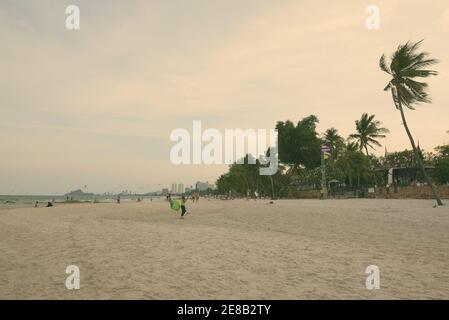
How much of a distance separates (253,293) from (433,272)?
4.10 metres

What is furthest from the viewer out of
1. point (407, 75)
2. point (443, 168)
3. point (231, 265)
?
point (443, 168)

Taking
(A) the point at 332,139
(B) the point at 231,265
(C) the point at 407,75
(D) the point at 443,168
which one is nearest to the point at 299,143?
(A) the point at 332,139

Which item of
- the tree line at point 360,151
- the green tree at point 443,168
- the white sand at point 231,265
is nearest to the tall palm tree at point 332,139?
the tree line at point 360,151

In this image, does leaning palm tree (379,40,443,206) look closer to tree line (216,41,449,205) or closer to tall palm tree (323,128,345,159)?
tree line (216,41,449,205)

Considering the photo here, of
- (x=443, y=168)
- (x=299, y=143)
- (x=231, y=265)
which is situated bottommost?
(x=231, y=265)

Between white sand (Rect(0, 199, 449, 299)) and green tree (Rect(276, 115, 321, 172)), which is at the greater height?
green tree (Rect(276, 115, 321, 172))

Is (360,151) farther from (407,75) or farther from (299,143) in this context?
(407,75)

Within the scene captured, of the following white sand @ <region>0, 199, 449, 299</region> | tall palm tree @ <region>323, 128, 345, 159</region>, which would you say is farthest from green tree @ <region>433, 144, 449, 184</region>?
white sand @ <region>0, 199, 449, 299</region>

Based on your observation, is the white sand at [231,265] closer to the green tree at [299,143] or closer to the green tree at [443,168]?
the green tree at [443,168]

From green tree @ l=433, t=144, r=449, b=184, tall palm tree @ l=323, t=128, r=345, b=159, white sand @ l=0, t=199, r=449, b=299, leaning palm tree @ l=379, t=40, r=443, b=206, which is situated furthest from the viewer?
tall palm tree @ l=323, t=128, r=345, b=159
